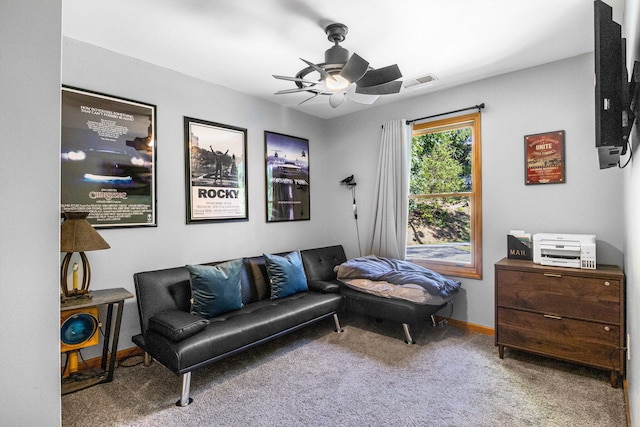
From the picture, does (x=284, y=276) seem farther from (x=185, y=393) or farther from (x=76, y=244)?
(x=76, y=244)

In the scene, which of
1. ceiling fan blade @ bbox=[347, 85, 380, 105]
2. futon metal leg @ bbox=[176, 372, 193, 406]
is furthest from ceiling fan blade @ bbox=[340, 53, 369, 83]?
futon metal leg @ bbox=[176, 372, 193, 406]

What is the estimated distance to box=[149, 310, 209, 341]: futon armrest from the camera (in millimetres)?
2289

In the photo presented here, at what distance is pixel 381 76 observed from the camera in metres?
2.49

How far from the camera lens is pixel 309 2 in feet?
7.13

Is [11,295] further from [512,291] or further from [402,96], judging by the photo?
[402,96]

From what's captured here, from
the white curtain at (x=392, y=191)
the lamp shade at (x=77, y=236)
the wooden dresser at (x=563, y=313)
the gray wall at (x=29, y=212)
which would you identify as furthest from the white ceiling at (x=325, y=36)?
the wooden dresser at (x=563, y=313)

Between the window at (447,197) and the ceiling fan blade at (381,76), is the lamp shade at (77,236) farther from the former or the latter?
the window at (447,197)

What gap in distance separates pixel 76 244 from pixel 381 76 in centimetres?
261

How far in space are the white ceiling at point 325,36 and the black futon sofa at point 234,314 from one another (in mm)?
1987

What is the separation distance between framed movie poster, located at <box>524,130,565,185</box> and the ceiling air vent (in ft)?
3.77

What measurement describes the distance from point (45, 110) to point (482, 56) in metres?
3.30

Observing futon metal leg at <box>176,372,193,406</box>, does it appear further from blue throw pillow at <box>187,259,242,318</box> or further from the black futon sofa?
blue throw pillow at <box>187,259,242,318</box>

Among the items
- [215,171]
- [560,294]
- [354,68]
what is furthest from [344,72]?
[560,294]

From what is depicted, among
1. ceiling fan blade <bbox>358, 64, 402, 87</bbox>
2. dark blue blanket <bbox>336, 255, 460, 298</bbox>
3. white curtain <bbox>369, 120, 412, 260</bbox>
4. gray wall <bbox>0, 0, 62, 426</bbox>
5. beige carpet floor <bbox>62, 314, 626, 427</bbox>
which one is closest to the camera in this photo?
gray wall <bbox>0, 0, 62, 426</bbox>
